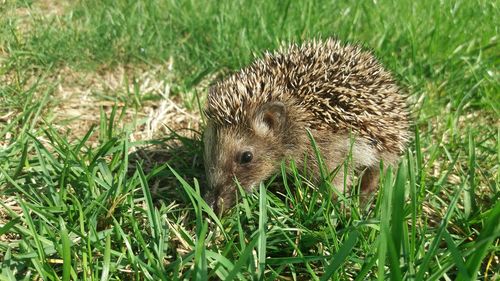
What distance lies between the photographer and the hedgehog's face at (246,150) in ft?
12.5

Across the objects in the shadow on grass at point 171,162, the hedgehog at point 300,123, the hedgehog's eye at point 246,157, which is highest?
the hedgehog at point 300,123

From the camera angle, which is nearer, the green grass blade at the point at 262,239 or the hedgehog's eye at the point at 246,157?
the green grass blade at the point at 262,239

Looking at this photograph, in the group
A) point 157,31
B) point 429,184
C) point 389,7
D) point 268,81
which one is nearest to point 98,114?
point 157,31

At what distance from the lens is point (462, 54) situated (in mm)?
5688

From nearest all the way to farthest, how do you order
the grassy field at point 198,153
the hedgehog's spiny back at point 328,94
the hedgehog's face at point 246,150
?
the grassy field at point 198,153 < the hedgehog's face at point 246,150 < the hedgehog's spiny back at point 328,94

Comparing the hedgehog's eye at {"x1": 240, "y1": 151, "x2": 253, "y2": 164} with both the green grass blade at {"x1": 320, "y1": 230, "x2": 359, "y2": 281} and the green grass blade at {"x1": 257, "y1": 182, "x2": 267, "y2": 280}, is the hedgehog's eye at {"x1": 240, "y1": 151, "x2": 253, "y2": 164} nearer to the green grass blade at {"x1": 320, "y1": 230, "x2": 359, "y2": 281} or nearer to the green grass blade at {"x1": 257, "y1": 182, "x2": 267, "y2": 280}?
the green grass blade at {"x1": 257, "y1": 182, "x2": 267, "y2": 280}

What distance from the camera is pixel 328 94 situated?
399 cm

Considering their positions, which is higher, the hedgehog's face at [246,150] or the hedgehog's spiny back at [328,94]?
the hedgehog's spiny back at [328,94]

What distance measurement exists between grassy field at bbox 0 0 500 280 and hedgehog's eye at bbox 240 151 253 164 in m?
0.37

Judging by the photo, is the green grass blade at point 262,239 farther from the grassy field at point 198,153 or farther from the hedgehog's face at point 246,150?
the hedgehog's face at point 246,150

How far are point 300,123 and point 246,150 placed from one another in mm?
473

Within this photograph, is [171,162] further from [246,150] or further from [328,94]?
[328,94]

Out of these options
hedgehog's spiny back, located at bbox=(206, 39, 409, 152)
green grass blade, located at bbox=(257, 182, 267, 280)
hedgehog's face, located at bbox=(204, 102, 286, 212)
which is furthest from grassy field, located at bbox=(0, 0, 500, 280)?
hedgehog's spiny back, located at bbox=(206, 39, 409, 152)

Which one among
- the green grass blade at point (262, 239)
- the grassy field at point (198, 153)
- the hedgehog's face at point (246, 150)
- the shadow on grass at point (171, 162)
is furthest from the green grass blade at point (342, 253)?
the shadow on grass at point (171, 162)
